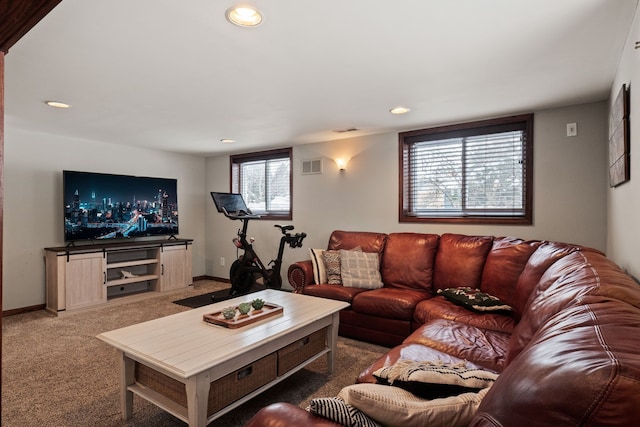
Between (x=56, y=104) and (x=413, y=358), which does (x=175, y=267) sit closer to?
(x=56, y=104)

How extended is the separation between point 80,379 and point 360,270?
100 inches

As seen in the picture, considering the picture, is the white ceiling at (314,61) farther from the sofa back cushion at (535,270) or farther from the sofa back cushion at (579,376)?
the sofa back cushion at (579,376)

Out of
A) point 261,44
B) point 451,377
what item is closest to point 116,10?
point 261,44

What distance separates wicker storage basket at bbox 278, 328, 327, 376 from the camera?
2.24 m

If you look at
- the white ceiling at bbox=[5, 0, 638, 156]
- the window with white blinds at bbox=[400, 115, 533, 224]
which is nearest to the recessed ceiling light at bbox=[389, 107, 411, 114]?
the white ceiling at bbox=[5, 0, 638, 156]

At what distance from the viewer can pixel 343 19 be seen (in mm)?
1756

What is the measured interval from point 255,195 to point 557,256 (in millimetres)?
4430

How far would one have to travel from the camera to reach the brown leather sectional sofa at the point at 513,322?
0.57 metres

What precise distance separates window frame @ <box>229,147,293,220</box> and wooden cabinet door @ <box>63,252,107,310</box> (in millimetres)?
2266

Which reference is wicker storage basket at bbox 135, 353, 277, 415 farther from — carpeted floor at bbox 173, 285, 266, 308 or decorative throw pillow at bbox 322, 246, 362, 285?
carpeted floor at bbox 173, 285, 266, 308

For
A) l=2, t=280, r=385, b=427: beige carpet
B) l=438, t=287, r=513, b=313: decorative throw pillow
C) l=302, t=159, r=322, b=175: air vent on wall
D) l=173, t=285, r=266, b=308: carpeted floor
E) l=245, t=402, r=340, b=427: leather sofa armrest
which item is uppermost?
l=302, t=159, r=322, b=175: air vent on wall

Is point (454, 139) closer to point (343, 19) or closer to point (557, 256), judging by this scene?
point (557, 256)

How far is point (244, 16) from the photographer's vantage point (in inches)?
68.1

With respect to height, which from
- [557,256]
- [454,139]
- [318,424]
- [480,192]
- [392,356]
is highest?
[454,139]
